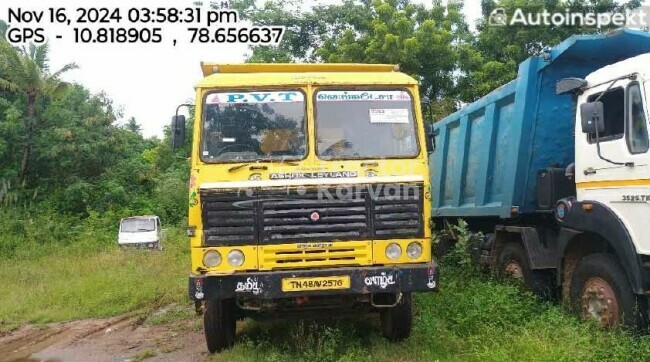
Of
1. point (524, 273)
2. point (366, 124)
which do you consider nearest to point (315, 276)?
point (366, 124)

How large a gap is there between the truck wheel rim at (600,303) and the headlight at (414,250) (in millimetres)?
1688

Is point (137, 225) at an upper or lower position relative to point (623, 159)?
lower

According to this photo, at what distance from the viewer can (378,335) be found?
5.93 m

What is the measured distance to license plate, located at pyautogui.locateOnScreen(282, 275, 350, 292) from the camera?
486 centimetres

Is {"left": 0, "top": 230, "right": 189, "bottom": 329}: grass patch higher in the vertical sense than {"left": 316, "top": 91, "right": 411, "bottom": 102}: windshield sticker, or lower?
lower

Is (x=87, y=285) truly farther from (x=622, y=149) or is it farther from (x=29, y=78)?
(x=29, y=78)

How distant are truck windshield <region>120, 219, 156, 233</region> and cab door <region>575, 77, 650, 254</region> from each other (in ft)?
56.6

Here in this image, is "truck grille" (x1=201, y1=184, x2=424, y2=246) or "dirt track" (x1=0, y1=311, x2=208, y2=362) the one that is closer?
"truck grille" (x1=201, y1=184, x2=424, y2=246)

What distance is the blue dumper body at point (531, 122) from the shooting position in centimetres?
625

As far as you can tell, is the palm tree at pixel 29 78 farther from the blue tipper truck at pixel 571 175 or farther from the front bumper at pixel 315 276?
the front bumper at pixel 315 276

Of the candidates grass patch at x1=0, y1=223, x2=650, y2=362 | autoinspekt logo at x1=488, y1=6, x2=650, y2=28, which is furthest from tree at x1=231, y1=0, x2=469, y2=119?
grass patch at x1=0, y1=223, x2=650, y2=362

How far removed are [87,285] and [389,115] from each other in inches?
298

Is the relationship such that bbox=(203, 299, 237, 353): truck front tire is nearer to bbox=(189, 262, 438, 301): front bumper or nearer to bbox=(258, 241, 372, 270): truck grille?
bbox=(189, 262, 438, 301): front bumper

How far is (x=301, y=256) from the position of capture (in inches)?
196
